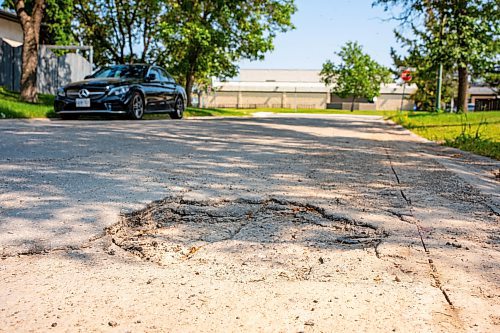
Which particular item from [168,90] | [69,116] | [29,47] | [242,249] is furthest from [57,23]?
[242,249]

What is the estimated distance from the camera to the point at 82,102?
12.9 meters

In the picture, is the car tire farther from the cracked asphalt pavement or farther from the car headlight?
the cracked asphalt pavement

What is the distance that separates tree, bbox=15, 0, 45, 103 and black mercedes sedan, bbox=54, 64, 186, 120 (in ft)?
10.6

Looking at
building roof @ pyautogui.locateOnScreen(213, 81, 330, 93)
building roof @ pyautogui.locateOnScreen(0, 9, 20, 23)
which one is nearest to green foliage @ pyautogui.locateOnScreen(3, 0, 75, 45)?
building roof @ pyautogui.locateOnScreen(0, 9, 20, 23)

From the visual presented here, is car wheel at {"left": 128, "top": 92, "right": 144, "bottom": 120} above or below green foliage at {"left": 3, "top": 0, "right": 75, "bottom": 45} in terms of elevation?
below

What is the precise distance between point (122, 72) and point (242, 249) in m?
12.9

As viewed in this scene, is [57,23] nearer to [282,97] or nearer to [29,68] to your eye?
[29,68]

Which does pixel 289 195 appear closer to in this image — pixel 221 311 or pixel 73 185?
pixel 73 185

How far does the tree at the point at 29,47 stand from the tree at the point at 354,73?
56.2 metres

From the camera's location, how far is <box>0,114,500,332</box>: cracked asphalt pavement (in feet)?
6.32

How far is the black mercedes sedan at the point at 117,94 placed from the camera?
1305cm

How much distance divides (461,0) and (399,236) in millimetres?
14802

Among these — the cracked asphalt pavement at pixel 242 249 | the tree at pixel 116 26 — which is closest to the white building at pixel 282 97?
the tree at pixel 116 26

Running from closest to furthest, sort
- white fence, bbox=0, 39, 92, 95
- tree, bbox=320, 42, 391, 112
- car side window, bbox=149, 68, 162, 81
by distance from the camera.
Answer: car side window, bbox=149, 68, 162, 81 < white fence, bbox=0, 39, 92, 95 < tree, bbox=320, 42, 391, 112
